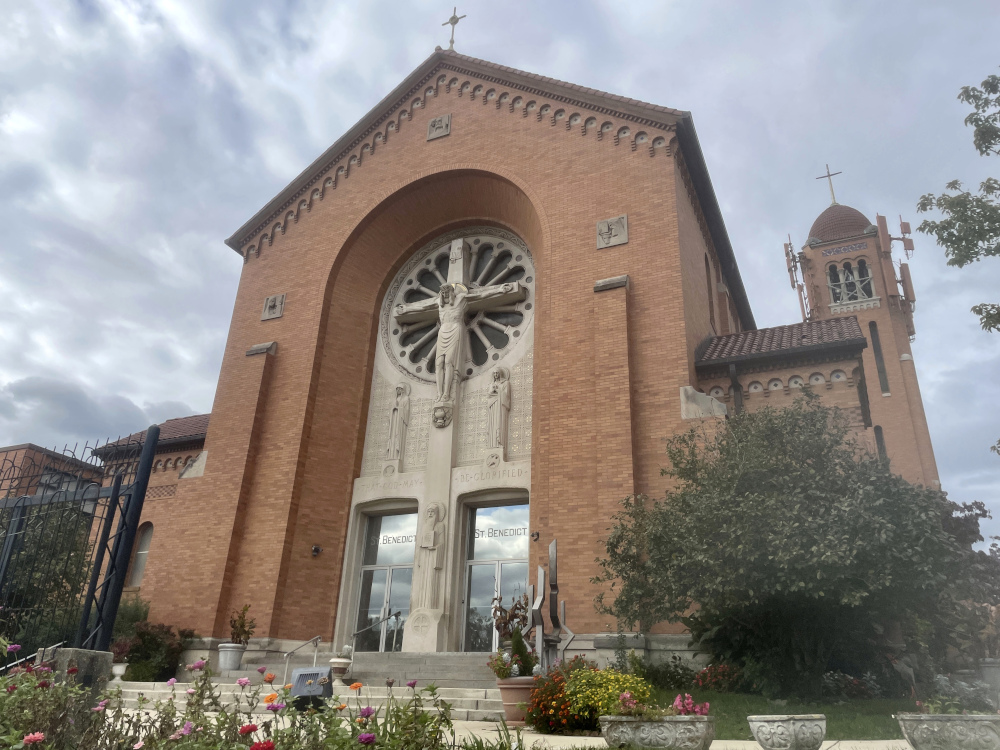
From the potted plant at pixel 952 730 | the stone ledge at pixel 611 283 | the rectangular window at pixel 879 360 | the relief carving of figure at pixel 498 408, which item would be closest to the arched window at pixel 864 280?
the rectangular window at pixel 879 360

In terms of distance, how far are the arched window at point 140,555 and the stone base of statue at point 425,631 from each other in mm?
9123

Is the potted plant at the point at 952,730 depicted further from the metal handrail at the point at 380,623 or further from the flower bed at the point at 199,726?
the metal handrail at the point at 380,623


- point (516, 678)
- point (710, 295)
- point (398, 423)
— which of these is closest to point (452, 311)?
point (398, 423)

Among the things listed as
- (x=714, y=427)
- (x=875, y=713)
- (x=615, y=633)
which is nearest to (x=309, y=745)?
(x=875, y=713)

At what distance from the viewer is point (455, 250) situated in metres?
19.8

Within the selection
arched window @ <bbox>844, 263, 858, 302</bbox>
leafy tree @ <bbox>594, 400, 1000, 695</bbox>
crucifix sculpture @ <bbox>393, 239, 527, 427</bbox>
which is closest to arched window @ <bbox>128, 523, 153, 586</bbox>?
crucifix sculpture @ <bbox>393, 239, 527, 427</bbox>

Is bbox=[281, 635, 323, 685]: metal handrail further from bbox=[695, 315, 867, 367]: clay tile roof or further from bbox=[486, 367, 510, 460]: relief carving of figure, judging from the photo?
bbox=[695, 315, 867, 367]: clay tile roof

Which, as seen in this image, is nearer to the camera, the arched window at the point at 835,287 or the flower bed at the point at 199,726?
the flower bed at the point at 199,726

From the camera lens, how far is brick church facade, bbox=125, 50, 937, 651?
14758mm

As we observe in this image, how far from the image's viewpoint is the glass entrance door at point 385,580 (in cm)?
1659

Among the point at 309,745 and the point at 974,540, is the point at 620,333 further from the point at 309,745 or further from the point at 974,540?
the point at 309,745

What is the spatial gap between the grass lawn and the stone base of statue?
5788mm

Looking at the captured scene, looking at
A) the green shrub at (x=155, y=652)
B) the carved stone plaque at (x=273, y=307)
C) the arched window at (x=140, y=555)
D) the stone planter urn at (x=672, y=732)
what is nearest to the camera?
the stone planter urn at (x=672, y=732)

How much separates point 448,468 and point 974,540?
11.7 meters
